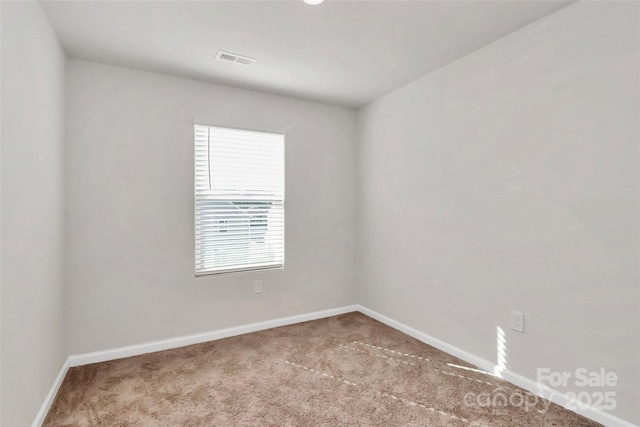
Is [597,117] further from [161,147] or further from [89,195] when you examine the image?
[89,195]

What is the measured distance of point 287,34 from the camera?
7.55 ft

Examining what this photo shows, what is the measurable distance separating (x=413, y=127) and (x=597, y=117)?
1.47 metres

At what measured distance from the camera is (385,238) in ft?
11.7

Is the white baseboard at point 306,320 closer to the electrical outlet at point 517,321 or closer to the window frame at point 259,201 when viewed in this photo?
the electrical outlet at point 517,321

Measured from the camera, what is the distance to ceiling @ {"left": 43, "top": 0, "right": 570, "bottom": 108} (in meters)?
2.01

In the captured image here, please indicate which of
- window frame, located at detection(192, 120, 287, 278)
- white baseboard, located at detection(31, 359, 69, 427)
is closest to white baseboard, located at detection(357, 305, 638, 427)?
window frame, located at detection(192, 120, 287, 278)

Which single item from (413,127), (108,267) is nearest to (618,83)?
(413,127)

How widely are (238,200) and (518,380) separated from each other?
2.73 metres

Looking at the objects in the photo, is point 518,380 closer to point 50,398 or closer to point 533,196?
point 533,196

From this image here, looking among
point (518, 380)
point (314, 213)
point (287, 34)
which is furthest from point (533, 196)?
point (314, 213)

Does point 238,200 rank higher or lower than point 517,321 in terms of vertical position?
higher

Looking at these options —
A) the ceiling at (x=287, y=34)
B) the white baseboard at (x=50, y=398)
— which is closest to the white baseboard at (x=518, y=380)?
the ceiling at (x=287, y=34)

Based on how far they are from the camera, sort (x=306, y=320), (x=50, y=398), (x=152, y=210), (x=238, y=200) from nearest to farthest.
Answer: (x=50, y=398) → (x=152, y=210) → (x=238, y=200) → (x=306, y=320)

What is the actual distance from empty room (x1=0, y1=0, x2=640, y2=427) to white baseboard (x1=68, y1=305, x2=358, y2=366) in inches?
0.6
